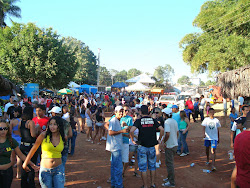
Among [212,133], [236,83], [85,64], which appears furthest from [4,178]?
[85,64]

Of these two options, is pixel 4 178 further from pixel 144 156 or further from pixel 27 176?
pixel 144 156

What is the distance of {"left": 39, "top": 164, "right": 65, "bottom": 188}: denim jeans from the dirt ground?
1.94 m

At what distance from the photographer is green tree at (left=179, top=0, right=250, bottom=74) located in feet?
54.6

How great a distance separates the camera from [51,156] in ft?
10.4

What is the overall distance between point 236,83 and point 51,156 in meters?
12.4

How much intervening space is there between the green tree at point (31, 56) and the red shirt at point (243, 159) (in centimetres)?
1883

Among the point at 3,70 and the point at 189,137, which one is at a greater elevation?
the point at 3,70

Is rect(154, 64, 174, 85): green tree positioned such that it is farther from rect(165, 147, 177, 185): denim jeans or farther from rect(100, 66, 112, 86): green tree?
rect(165, 147, 177, 185): denim jeans

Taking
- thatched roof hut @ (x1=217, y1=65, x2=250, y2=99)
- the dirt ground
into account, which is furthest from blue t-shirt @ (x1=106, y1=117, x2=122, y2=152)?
thatched roof hut @ (x1=217, y1=65, x2=250, y2=99)

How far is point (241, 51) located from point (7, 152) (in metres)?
17.8

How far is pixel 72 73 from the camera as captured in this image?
21.8m

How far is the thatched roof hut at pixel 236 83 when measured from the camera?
38.8ft

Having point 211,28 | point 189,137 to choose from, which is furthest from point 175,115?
point 211,28

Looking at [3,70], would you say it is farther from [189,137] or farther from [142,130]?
[142,130]
